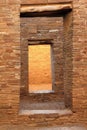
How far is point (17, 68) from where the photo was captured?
5875mm

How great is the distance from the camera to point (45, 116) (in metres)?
5.95

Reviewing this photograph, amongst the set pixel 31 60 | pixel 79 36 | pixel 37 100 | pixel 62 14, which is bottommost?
pixel 37 100

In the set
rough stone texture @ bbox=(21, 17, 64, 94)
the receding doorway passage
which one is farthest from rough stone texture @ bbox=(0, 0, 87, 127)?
the receding doorway passage

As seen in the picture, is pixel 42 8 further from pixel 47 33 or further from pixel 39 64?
pixel 39 64

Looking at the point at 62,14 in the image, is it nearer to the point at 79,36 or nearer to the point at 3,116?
the point at 79,36

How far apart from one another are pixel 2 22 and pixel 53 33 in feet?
10.5

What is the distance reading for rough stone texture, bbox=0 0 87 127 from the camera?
582 centimetres

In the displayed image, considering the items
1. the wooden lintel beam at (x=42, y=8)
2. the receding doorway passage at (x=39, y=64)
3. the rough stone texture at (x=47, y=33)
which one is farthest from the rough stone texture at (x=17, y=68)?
the receding doorway passage at (x=39, y=64)

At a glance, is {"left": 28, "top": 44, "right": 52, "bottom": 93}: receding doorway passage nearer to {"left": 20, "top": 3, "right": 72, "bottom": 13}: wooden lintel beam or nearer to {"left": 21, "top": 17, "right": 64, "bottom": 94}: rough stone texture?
{"left": 21, "top": 17, "right": 64, "bottom": 94}: rough stone texture

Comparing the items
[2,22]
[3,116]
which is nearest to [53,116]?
[3,116]

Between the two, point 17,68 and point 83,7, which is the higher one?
point 83,7

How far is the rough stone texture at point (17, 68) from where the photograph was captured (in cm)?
582

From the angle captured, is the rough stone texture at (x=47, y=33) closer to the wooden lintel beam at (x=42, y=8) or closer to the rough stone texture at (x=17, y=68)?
the wooden lintel beam at (x=42, y=8)

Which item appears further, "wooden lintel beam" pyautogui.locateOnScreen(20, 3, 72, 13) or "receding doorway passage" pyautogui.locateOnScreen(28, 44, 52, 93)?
"receding doorway passage" pyautogui.locateOnScreen(28, 44, 52, 93)
